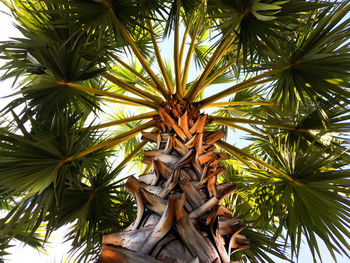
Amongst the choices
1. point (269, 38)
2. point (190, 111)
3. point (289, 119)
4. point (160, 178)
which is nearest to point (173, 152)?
point (160, 178)

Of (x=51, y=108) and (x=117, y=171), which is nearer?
(x=51, y=108)

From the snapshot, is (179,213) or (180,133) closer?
(179,213)

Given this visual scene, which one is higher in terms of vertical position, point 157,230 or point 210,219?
point 210,219

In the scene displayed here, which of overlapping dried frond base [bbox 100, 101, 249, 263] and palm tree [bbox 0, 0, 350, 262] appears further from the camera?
palm tree [bbox 0, 0, 350, 262]

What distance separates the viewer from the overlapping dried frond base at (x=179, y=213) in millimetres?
1551

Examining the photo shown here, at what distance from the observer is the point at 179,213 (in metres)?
1.67

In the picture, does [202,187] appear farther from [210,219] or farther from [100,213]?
[100,213]

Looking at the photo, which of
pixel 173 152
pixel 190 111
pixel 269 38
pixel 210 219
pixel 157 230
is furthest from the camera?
pixel 190 111

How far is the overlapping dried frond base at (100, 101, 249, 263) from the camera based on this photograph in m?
1.55

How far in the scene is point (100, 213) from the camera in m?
3.54

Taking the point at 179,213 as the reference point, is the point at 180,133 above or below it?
above

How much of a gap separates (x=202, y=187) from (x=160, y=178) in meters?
0.33

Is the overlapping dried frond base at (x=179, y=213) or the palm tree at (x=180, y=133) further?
the palm tree at (x=180, y=133)

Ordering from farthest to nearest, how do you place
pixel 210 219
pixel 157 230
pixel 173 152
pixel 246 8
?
pixel 246 8, pixel 173 152, pixel 210 219, pixel 157 230
